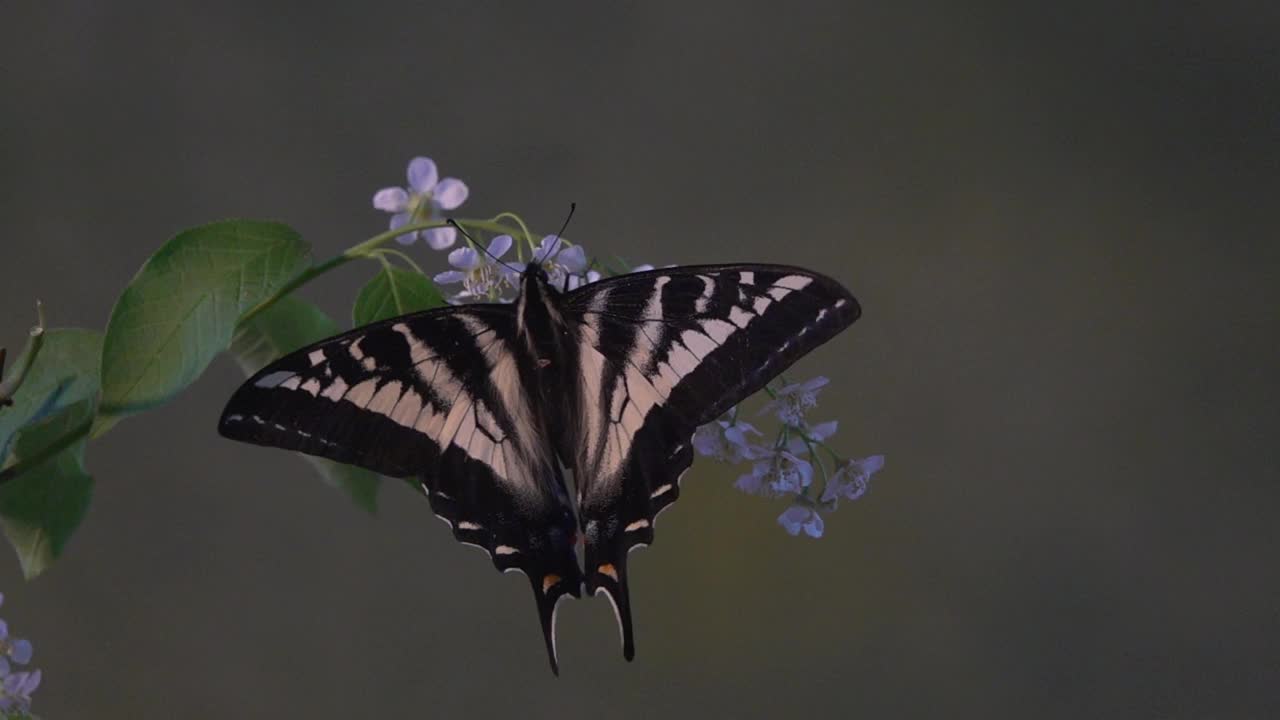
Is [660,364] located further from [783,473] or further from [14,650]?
[14,650]

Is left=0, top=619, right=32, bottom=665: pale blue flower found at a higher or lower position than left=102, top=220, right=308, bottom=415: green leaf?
lower

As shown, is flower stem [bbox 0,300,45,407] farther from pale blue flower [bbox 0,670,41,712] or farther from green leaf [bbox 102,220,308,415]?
pale blue flower [bbox 0,670,41,712]

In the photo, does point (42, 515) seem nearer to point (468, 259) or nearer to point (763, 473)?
point (468, 259)

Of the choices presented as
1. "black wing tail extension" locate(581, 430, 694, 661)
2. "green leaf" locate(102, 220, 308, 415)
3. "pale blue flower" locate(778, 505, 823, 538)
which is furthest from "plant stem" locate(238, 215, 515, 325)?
"pale blue flower" locate(778, 505, 823, 538)

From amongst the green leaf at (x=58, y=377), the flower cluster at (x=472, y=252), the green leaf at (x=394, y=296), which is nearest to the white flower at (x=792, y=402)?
the flower cluster at (x=472, y=252)

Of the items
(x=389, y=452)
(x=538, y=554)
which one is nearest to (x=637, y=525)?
(x=538, y=554)

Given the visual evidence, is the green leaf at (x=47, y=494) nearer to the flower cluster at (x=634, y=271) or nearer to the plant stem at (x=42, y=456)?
the plant stem at (x=42, y=456)
